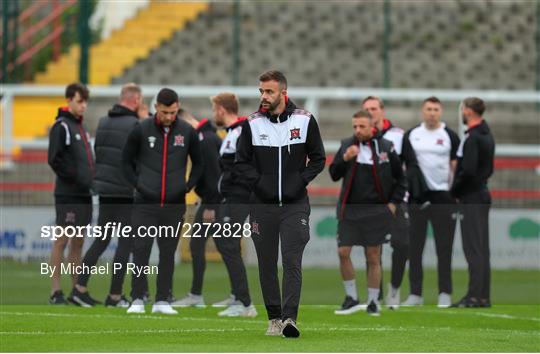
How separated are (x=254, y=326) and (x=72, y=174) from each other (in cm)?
340

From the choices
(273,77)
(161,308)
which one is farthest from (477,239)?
(273,77)

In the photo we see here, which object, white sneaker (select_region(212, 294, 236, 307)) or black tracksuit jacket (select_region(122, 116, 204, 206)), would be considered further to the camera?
white sneaker (select_region(212, 294, 236, 307))

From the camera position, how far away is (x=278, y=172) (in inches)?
458

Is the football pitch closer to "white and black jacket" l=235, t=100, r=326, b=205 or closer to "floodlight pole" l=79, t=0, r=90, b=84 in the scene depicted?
"white and black jacket" l=235, t=100, r=326, b=205

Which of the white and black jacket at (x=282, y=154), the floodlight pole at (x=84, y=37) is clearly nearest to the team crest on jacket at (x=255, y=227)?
the white and black jacket at (x=282, y=154)

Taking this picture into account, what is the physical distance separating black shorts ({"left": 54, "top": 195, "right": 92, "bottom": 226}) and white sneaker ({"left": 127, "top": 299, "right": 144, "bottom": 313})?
1830 millimetres

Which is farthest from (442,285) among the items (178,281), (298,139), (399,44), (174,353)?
(399,44)

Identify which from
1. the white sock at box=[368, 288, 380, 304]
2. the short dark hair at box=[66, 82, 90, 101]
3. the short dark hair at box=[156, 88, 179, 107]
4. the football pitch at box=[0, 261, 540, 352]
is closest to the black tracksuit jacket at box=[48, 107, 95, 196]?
the short dark hair at box=[66, 82, 90, 101]

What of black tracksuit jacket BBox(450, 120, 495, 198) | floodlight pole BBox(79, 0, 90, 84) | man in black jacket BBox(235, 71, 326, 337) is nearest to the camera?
man in black jacket BBox(235, 71, 326, 337)

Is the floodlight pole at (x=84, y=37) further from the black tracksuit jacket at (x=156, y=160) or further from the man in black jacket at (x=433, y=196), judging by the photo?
the black tracksuit jacket at (x=156, y=160)

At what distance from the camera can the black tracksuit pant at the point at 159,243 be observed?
13859 millimetres

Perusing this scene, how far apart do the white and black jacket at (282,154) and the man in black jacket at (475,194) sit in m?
4.55

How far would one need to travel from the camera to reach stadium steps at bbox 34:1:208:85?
29312 millimetres

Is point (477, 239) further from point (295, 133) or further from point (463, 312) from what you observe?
point (295, 133)
